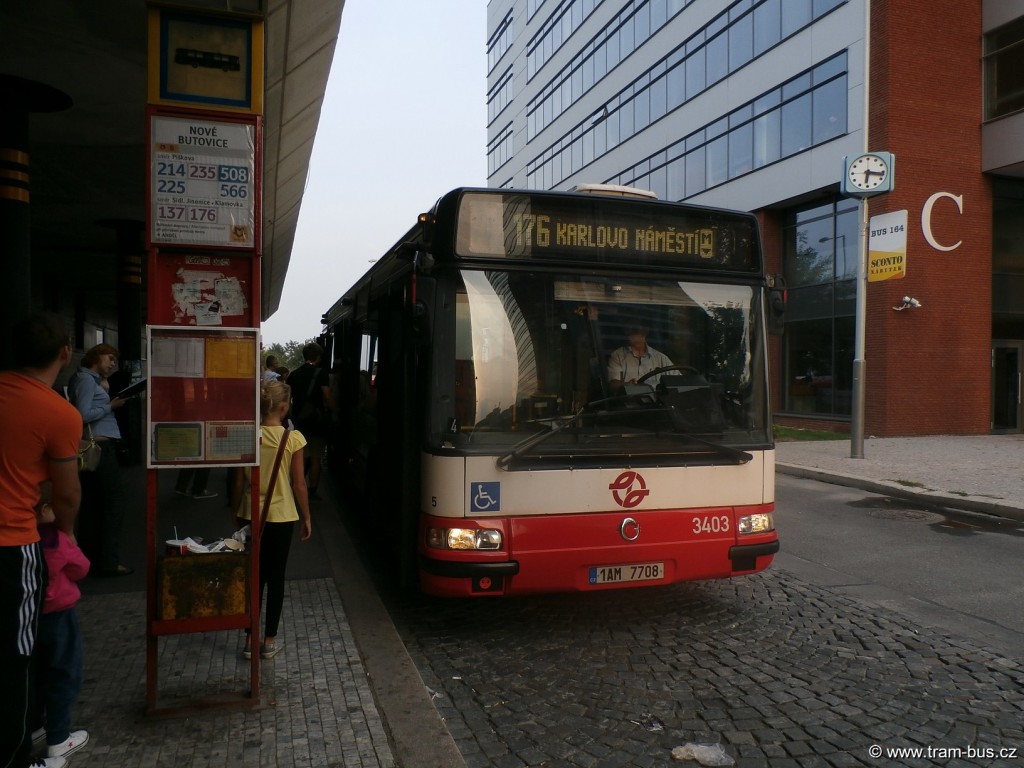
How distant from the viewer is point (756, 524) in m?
5.29

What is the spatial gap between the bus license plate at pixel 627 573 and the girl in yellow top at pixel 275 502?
5.78 feet

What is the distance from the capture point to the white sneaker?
324 cm

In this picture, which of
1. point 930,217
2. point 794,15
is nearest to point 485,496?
point 930,217

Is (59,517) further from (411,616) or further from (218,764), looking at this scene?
(411,616)

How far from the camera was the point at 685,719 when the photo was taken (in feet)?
12.7

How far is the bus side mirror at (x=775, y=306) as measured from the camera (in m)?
5.50

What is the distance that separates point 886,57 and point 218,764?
21.6 metres

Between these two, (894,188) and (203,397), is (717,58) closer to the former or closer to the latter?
(894,188)

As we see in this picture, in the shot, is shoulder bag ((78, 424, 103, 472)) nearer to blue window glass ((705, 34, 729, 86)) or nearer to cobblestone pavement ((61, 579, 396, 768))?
cobblestone pavement ((61, 579, 396, 768))

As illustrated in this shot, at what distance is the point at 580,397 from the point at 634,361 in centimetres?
41

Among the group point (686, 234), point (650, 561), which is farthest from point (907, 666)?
point (686, 234)

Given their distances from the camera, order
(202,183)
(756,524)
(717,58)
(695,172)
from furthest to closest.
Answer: (695,172) → (717,58) → (756,524) → (202,183)

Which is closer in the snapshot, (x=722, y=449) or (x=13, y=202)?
(x=722, y=449)

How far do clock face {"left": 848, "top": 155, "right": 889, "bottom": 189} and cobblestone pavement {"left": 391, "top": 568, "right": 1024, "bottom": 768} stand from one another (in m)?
11.8
